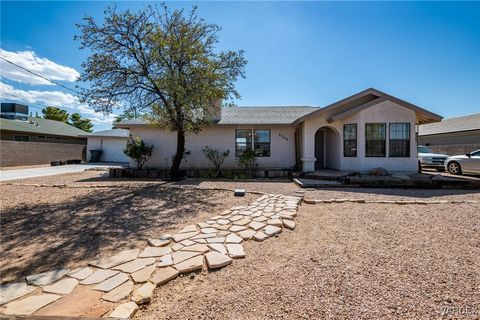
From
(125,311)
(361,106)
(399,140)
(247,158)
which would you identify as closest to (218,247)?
(125,311)

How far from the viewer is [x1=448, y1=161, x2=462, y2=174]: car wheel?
38.4 ft

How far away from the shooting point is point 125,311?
2.21 m

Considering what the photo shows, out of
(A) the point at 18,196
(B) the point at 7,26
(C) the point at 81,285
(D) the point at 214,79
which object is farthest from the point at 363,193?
(B) the point at 7,26

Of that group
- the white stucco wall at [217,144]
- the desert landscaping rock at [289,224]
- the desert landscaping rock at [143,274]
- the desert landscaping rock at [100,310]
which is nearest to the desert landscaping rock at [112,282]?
the desert landscaping rock at [143,274]

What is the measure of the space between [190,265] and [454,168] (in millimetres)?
15130

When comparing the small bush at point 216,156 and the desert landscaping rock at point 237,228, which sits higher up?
the small bush at point 216,156

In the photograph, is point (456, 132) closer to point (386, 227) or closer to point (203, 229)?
point (386, 227)

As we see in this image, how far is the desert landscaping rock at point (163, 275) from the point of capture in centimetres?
273

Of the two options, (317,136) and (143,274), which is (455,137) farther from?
(143,274)

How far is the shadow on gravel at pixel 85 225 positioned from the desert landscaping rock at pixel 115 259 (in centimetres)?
28

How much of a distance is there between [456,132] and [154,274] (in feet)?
82.9

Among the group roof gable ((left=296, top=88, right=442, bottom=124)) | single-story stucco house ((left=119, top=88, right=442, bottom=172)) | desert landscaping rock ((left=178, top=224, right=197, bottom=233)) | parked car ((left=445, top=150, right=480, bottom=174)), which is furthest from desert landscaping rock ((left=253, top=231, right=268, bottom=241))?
parked car ((left=445, top=150, right=480, bottom=174))

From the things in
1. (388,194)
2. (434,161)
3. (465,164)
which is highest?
(434,161)

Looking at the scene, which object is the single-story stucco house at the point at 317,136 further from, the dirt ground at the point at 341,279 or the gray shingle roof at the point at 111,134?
the gray shingle roof at the point at 111,134
